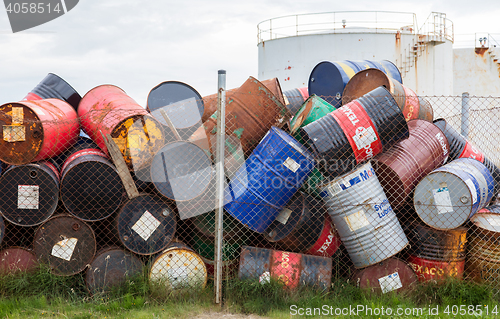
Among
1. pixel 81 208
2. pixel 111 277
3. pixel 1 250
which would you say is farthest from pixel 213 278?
pixel 1 250

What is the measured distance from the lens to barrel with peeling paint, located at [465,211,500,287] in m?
3.63

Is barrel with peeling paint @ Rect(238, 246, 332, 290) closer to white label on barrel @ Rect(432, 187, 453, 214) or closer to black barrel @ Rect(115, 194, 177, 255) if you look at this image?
black barrel @ Rect(115, 194, 177, 255)

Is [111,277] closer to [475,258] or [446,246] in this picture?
[446,246]

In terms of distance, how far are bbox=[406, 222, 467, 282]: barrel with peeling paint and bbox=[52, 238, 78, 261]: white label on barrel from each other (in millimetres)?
3142

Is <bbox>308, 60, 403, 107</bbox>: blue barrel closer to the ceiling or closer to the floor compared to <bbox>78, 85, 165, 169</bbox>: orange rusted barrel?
closer to the ceiling

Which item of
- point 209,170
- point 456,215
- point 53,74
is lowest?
point 456,215

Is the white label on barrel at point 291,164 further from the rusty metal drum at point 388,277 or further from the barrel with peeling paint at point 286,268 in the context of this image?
the rusty metal drum at point 388,277

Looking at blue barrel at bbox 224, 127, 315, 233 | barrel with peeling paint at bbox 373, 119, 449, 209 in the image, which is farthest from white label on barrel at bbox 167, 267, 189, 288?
barrel with peeling paint at bbox 373, 119, 449, 209

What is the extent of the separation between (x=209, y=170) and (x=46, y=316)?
1726 millimetres

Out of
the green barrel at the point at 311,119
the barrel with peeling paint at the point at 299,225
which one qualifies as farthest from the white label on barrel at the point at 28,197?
the green barrel at the point at 311,119

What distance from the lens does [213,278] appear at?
361 centimetres

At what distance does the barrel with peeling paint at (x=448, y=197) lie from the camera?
3.55 metres

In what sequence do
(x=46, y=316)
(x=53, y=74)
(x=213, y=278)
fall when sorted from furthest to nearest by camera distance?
(x=53, y=74) < (x=213, y=278) < (x=46, y=316)

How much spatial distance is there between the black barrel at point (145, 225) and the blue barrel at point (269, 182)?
0.56m
